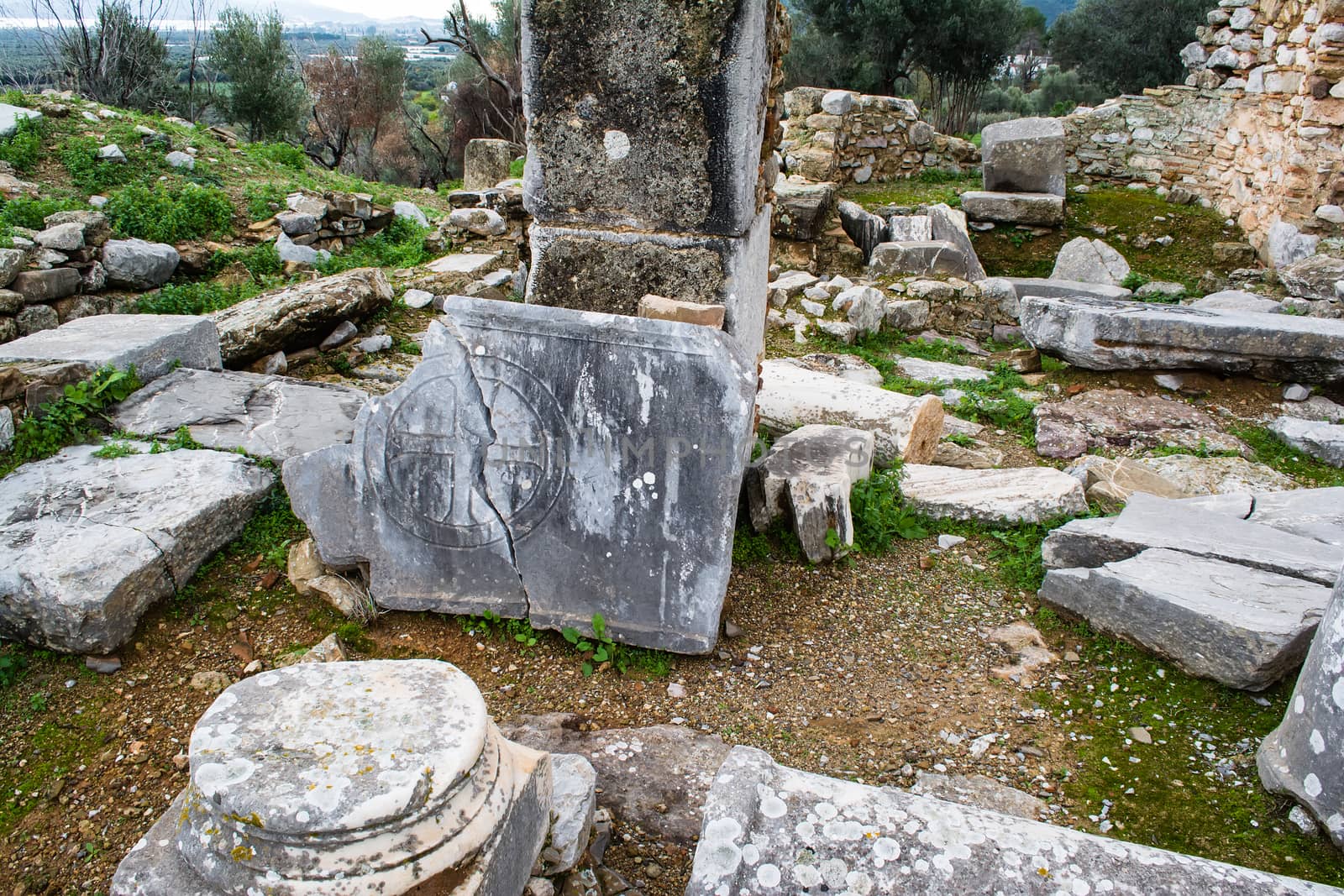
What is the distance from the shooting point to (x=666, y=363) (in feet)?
9.84

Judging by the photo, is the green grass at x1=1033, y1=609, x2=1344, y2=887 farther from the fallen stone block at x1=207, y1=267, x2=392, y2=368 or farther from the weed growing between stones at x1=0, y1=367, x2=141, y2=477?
the fallen stone block at x1=207, y1=267, x2=392, y2=368

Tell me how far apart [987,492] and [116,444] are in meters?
4.06

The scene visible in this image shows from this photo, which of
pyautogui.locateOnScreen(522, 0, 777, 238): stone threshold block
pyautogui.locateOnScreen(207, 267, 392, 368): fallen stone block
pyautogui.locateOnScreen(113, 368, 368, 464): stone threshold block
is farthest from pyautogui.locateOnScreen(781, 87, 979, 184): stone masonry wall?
pyautogui.locateOnScreen(113, 368, 368, 464): stone threshold block

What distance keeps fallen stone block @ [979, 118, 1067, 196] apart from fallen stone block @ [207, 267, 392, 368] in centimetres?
666

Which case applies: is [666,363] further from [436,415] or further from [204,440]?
[204,440]

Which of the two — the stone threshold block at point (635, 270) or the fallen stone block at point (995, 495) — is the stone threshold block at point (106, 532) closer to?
the stone threshold block at point (635, 270)

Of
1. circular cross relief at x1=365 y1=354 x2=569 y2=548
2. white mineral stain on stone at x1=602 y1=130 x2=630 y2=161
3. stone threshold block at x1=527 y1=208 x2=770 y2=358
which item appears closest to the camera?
circular cross relief at x1=365 y1=354 x2=569 y2=548

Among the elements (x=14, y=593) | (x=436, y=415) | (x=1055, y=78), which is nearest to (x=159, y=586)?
(x=14, y=593)

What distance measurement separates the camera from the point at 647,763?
9.22 feet

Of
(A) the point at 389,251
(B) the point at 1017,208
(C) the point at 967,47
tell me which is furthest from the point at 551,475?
(C) the point at 967,47

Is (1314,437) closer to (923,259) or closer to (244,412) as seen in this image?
(923,259)

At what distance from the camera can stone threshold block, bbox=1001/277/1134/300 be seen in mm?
7488

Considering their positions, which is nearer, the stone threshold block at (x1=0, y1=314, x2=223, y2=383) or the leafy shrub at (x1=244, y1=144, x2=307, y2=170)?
the stone threshold block at (x1=0, y1=314, x2=223, y2=383)

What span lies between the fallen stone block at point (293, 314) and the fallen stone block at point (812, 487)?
315 cm
